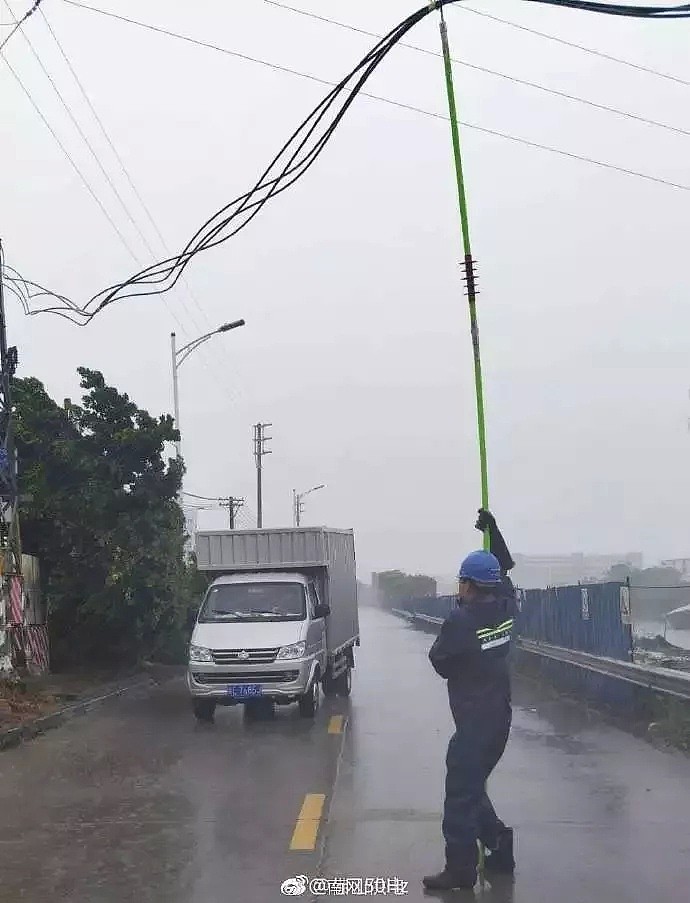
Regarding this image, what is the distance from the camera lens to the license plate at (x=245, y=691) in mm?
14383

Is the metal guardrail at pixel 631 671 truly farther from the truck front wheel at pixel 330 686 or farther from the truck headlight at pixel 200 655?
the truck headlight at pixel 200 655

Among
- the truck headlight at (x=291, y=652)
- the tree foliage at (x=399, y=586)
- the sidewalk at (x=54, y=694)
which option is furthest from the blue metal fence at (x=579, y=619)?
the tree foliage at (x=399, y=586)

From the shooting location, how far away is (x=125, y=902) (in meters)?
6.02

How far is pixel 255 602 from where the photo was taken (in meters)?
16.1

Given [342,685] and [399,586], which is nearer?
[342,685]

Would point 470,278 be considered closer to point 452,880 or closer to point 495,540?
point 495,540

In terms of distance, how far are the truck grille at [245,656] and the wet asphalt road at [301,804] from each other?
0.86m

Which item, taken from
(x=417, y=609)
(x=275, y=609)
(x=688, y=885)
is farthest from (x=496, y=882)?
(x=417, y=609)

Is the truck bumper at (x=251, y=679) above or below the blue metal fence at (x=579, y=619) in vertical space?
below

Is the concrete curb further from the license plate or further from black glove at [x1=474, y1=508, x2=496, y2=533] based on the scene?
black glove at [x1=474, y1=508, x2=496, y2=533]

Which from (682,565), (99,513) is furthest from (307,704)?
(682,565)

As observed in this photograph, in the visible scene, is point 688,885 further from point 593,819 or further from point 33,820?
point 33,820

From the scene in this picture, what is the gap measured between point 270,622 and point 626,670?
500cm

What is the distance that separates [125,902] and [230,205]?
6.95 m
